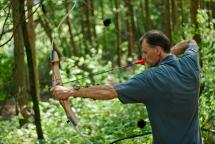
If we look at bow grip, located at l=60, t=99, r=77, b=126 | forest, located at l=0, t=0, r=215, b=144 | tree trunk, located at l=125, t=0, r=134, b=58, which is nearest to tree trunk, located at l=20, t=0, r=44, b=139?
forest, located at l=0, t=0, r=215, b=144

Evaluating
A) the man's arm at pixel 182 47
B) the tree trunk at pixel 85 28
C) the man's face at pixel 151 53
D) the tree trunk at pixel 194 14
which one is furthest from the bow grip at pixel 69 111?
the tree trunk at pixel 85 28

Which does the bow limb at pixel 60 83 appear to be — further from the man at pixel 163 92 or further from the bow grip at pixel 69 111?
the man at pixel 163 92

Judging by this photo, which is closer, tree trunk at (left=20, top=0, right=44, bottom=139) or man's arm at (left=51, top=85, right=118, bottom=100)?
man's arm at (left=51, top=85, right=118, bottom=100)

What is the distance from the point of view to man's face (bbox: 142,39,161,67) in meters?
4.00

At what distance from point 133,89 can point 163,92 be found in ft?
0.84

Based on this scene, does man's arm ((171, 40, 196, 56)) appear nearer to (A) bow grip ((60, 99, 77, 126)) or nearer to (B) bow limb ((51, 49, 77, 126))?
(B) bow limb ((51, 49, 77, 126))

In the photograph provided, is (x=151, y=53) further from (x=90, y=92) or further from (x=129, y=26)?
(x=129, y=26)

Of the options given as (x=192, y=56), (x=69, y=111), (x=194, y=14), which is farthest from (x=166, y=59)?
(x=194, y=14)

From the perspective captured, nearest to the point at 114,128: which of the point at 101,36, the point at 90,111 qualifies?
the point at 90,111

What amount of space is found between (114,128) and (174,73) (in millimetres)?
4907

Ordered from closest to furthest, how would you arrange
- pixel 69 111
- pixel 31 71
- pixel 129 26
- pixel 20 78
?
1. pixel 69 111
2. pixel 31 71
3. pixel 20 78
4. pixel 129 26

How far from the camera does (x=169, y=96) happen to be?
388cm

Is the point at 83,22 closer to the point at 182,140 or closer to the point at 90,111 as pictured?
the point at 90,111

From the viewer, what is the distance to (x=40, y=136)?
26.2 feet
